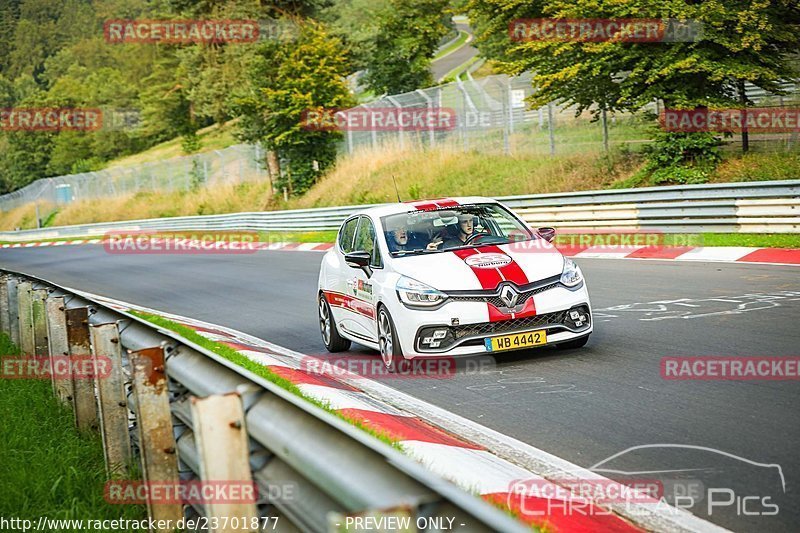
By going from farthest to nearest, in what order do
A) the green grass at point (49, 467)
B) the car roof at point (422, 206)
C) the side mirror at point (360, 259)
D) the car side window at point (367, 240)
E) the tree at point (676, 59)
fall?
the tree at point (676, 59) < the car roof at point (422, 206) < the car side window at point (367, 240) < the side mirror at point (360, 259) < the green grass at point (49, 467)

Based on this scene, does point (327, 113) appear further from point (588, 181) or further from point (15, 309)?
point (15, 309)

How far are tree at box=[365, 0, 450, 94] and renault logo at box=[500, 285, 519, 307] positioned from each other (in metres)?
43.5

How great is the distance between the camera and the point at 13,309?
36.7 feet

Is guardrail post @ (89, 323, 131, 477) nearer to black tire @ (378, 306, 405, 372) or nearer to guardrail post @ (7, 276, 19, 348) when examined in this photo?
black tire @ (378, 306, 405, 372)

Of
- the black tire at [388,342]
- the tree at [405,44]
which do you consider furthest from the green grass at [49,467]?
the tree at [405,44]

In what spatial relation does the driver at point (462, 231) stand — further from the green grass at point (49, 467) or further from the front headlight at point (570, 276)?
the green grass at point (49, 467)

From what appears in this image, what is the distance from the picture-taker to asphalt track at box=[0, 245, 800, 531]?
18.1 ft

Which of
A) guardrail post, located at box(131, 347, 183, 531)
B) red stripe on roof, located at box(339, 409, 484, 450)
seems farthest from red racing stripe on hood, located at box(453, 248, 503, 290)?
guardrail post, located at box(131, 347, 183, 531)

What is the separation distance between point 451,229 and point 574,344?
1.68 metres

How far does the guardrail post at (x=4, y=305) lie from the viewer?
38.0 ft

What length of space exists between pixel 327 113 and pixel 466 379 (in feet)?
109

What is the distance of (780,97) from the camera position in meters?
21.1

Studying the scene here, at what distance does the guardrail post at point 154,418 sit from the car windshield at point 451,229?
517 cm

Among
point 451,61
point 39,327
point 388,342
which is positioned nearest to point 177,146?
point 451,61
